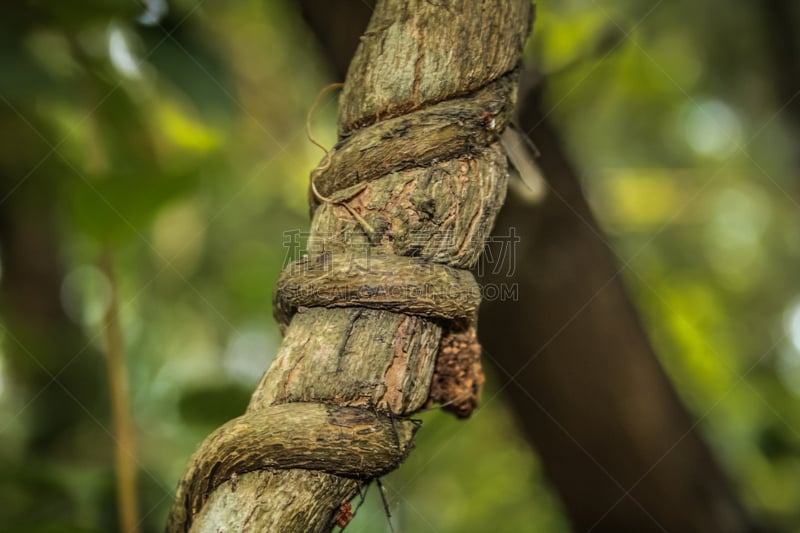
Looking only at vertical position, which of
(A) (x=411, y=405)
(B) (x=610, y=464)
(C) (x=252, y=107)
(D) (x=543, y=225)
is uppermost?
(C) (x=252, y=107)

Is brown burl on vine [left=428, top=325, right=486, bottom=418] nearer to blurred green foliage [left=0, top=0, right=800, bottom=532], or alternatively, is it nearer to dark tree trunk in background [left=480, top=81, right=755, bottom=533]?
blurred green foliage [left=0, top=0, right=800, bottom=532]

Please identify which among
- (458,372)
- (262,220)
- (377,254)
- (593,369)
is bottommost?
(593,369)

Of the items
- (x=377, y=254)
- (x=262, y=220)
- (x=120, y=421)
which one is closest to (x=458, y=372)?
(x=377, y=254)

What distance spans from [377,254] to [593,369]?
0.95m

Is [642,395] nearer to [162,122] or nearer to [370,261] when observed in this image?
[370,261]

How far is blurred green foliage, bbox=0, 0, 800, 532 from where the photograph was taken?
138cm

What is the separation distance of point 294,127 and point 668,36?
61.7 inches

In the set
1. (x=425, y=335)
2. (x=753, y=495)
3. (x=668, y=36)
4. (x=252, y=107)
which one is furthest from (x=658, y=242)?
(x=425, y=335)

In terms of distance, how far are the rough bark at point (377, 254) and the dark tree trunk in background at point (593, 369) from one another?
2.47 feet

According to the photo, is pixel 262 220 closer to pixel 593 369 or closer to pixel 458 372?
pixel 593 369

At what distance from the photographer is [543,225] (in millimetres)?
1385

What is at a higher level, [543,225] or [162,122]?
[162,122]

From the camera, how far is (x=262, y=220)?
357 cm

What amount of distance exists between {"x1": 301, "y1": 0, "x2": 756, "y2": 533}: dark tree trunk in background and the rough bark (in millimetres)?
754
